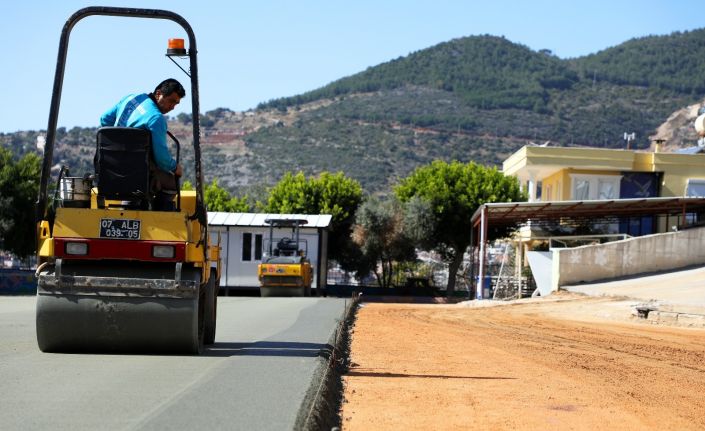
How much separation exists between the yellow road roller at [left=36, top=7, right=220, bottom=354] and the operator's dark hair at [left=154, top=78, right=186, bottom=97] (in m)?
0.31

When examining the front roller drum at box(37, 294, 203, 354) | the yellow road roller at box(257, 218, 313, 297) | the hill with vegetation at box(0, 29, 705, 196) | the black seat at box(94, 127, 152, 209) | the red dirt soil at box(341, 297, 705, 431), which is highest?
the hill with vegetation at box(0, 29, 705, 196)

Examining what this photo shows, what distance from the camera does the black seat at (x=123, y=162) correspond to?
10086 millimetres

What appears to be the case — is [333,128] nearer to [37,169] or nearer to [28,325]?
[37,169]

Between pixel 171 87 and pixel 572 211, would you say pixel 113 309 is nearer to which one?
pixel 171 87

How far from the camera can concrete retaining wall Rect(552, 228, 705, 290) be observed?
3675cm

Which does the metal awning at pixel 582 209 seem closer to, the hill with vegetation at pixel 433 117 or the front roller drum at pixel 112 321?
the front roller drum at pixel 112 321

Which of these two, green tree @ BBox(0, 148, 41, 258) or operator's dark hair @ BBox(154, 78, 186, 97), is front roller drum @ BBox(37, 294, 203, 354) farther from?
green tree @ BBox(0, 148, 41, 258)

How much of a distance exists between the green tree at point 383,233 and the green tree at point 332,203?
1161mm

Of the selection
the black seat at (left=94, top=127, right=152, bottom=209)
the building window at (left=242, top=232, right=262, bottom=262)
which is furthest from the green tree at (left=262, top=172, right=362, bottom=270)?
the black seat at (left=94, top=127, right=152, bottom=209)

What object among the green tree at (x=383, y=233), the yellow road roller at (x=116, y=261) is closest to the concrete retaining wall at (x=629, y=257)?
the green tree at (x=383, y=233)

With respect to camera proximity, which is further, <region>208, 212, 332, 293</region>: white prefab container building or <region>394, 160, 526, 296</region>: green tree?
<region>394, 160, 526, 296</region>: green tree

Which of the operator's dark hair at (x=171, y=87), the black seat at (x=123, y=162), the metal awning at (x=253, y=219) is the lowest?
the metal awning at (x=253, y=219)

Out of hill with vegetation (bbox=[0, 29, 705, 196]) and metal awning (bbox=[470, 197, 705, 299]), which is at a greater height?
hill with vegetation (bbox=[0, 29, 705, 196])

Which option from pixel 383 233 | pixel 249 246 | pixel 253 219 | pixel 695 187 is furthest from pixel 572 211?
pixel 383 233
